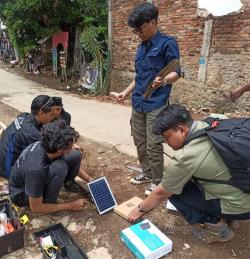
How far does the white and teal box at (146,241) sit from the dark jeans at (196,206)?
277 millimetres

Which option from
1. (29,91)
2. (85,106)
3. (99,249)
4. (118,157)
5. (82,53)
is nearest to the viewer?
(99,249)

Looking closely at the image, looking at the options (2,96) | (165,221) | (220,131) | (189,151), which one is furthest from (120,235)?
(2,96)

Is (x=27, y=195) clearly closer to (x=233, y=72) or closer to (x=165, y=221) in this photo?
(x=165, y=221)

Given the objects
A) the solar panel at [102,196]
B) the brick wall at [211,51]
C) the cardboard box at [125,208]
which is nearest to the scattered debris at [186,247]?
the cardboard box at [125,208]

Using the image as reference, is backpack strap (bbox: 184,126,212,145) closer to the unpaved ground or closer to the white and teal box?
the white and teal box

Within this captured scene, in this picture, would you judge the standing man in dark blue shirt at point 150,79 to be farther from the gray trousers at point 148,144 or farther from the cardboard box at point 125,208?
the cardboard box at point 125,208

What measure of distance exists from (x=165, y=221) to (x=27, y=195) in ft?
4.15

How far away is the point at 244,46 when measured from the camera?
6.34 metres

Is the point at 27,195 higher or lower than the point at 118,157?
higher

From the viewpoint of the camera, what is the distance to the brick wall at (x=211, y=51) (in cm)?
642

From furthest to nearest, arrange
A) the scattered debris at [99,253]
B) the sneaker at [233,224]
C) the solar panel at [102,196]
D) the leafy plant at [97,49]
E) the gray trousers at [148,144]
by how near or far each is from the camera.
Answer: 1. the leafy plant at [97,49]
2. the gray trousers at [148,144]
3. the solar panel at [102,196]
4. the sneaker at [233,224]
5. the scattered debris at [99,253]

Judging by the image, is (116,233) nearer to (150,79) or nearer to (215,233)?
(215,233)

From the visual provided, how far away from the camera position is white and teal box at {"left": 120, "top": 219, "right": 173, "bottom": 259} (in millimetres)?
2391

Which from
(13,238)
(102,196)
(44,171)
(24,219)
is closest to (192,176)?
(102,196)
